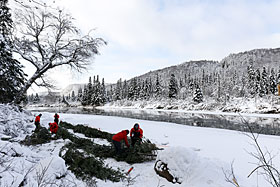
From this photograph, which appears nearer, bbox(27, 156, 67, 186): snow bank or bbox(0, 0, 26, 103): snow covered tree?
bbox(27, 156, 67, 186): snow bank

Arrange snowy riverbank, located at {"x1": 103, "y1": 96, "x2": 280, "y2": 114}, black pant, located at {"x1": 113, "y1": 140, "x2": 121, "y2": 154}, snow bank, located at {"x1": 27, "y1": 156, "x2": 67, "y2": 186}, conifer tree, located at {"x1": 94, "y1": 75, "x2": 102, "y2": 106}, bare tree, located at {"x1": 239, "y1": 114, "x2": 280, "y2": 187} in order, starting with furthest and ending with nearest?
Result: conifer tree, located at {"x1": 94, "y1": 75, "x2": 102, "y2": 106}, snowy riverbank, located at {"x1": 103, "y1": 96, "x2": 280, "y2": 114}, black pant, located at {"x1": 113, "y1": 140, "x2": 121, "y2": 154}, snow bank, located at {"x1": 27, "y1": 156, "x2": 67, "y2": 186}, bare tree, located at {"x1": 239, "y1": 114, "x2": 280, "y2": 187}

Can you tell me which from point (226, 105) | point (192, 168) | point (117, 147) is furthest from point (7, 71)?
point (226, 105)

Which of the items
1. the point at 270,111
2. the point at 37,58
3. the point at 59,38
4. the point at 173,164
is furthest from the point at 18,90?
the point at 270,111

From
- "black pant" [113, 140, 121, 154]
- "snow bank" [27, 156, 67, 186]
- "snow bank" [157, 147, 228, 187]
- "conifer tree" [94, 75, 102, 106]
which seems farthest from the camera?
"conifer tree" [94, 75, 102, 106]

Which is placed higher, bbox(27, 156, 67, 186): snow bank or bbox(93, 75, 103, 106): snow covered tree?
bbox(93, 75, 103, 106): snow covered tree

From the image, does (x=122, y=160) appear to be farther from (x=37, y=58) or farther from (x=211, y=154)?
(x=37, y=58)

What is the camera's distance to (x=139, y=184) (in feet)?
14.2

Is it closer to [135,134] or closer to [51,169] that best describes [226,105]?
[135,134]

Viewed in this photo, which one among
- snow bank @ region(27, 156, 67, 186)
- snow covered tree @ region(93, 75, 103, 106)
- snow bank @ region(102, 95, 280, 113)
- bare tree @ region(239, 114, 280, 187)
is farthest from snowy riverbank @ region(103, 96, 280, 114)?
snow bank @ region(27, 156, 67, 186)

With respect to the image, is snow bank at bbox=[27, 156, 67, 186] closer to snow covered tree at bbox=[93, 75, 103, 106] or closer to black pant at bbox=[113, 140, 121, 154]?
black pant at bbox=[113, 140, 121, 154]

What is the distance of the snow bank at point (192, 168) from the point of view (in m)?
3.93

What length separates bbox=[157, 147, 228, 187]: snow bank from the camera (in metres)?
3.93

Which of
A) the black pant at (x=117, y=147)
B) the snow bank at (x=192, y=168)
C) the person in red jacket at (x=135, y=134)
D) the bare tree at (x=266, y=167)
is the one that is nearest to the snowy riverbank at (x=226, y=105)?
the bare tree at (x=266, y=167)

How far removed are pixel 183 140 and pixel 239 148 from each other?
3.03 metres
